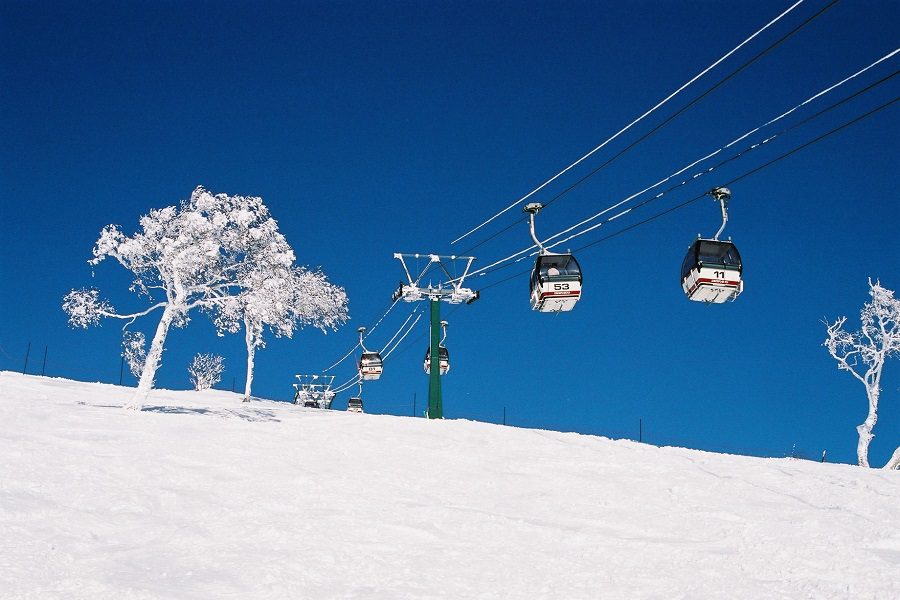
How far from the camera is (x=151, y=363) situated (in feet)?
79.6

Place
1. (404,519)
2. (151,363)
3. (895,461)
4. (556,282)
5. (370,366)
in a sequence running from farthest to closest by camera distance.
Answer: (370,366)
(895,461)
(151,363)
(556,282)
(404,519)

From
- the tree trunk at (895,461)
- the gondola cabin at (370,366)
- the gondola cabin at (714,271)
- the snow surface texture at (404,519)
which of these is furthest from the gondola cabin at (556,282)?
the gondola cabin at (370,366)

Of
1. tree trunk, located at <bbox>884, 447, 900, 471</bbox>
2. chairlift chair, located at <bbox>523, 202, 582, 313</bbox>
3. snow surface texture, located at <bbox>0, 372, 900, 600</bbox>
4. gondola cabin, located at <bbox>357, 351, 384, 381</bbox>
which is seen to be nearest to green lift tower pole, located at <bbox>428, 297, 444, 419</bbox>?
gondola cabin, located at <bbox>357, 351, 384, 381</bbox>

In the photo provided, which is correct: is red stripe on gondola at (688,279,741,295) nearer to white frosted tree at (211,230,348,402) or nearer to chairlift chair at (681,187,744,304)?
chairlift chair at (681,187,744,304)

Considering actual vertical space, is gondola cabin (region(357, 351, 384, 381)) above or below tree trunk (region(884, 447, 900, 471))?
above

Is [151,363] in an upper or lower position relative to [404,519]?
upper

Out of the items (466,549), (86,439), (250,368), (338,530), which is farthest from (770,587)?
(250,368)

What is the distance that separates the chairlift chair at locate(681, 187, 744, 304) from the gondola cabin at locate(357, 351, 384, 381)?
2709cm

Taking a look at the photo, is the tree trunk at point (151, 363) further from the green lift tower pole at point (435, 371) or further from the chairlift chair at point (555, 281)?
the chairlift chair at point (555, 281)

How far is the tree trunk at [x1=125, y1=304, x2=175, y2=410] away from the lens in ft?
78.4

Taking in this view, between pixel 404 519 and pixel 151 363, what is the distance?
49.8ft

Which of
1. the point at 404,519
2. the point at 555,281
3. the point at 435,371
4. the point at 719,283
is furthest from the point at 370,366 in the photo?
the point at 404,519

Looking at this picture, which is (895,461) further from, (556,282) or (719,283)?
(556,282)

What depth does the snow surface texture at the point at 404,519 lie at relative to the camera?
30.0 feet
